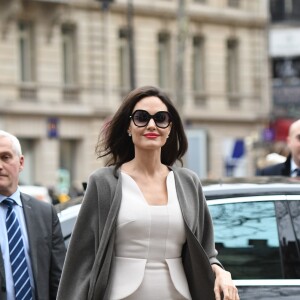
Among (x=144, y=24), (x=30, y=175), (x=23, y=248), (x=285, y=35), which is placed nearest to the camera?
(x=23, y=248)

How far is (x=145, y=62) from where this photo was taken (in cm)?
4456

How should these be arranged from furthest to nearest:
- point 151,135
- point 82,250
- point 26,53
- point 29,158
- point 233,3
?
point 233,3
point 26,53
point 29,158
point 151,135
point 82,250

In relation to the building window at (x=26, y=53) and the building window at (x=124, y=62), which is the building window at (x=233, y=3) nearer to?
the building window at (x=124, y=62)

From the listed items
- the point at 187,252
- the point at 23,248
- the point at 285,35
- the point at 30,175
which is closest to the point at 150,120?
the point at 187,252

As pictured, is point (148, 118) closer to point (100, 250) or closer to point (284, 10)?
point (100, 250)

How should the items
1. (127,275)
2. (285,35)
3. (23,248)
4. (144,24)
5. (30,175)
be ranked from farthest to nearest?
(285,35)
(144,24)
(30,175)
(23,248)
(127,275)

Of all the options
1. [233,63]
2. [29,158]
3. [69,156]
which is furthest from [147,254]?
[233,63]

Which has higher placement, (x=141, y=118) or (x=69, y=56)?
(x=69, y=56)

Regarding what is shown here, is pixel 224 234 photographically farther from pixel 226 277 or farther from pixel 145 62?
pixel 145 62

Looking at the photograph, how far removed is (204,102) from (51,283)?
41.0m

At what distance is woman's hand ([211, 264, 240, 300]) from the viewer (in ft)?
16.7

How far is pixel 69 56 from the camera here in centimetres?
4172

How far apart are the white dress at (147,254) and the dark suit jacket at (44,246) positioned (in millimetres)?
1153

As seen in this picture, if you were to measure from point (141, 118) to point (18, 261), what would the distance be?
1274 millimetres
